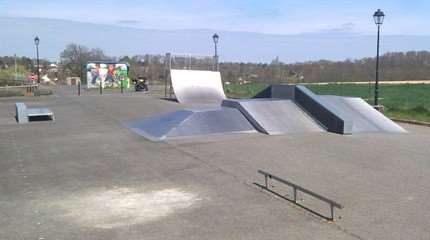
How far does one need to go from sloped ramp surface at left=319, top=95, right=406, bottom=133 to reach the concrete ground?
3.52 ft

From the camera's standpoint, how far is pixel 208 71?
97.9 ft

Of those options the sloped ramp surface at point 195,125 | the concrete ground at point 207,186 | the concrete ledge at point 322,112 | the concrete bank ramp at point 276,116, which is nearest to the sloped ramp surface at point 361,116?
the concrete ledge at point 322,112

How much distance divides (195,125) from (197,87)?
45.5 feet

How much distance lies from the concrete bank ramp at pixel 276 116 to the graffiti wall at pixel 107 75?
34619 mm

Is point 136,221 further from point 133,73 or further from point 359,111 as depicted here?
point 133,73

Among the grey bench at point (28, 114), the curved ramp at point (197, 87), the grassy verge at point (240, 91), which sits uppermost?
A: the curved ramp at point (197, 87)

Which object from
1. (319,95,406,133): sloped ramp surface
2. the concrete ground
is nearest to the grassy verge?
(319,95,406,133): sloped ramp surface

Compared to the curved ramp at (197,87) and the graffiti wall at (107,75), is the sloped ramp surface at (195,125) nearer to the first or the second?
the curved ramp at (197,87)

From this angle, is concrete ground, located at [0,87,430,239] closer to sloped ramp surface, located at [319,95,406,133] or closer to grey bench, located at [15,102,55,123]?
sloped ramp surface, located at [319,95,406,133]

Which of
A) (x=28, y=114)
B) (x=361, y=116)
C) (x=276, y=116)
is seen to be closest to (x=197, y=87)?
(x=28, y=114)

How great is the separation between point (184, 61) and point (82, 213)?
79.1ft

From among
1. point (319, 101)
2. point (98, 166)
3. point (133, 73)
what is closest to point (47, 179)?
point (98, 166)

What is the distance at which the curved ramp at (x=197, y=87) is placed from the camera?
88.9ft

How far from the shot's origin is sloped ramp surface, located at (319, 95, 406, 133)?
1555 cm
